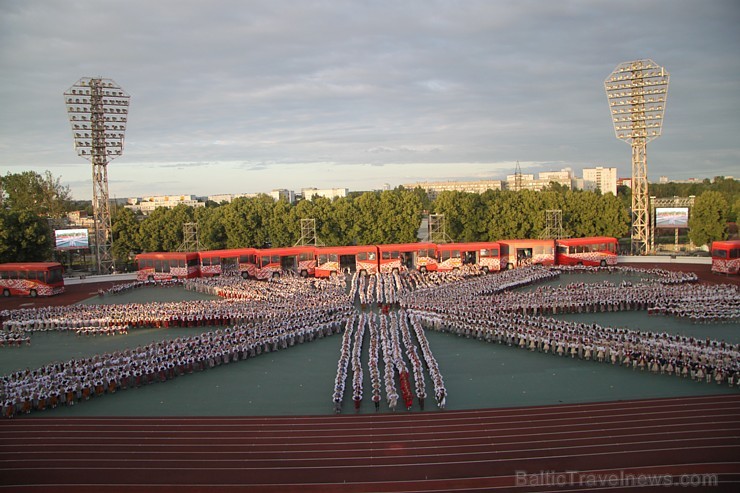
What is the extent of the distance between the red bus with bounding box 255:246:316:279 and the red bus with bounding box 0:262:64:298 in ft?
41.8

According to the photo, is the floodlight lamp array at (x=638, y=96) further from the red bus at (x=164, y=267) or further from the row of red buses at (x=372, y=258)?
the red bus at (x=164, y=267)

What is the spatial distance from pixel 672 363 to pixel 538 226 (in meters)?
31.1

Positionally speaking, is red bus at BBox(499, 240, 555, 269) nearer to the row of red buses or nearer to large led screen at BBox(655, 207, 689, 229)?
the row of red buses

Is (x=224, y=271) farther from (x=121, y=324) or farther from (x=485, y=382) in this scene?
(x=485, y=382)

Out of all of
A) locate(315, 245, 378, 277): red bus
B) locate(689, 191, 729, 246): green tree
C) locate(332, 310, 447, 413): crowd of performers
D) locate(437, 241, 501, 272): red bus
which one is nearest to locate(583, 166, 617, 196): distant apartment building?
locate(689, 191, 729, 246): green tree

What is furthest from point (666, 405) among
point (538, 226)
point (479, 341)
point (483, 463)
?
point (538, 226)

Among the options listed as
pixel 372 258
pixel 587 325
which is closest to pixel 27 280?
pixel 372 258

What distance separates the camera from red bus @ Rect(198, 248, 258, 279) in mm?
36875

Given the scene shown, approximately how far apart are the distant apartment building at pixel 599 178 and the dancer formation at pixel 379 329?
450 ft

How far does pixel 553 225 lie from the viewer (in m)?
45.9

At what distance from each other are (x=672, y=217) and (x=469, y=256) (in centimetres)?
1951

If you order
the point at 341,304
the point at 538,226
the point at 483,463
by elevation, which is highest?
the point at 538,226

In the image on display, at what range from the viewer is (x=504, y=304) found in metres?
24.5

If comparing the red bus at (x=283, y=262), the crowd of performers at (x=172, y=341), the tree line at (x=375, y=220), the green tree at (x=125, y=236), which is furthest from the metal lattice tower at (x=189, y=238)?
the crowd of performers at (x=172, y=341)
